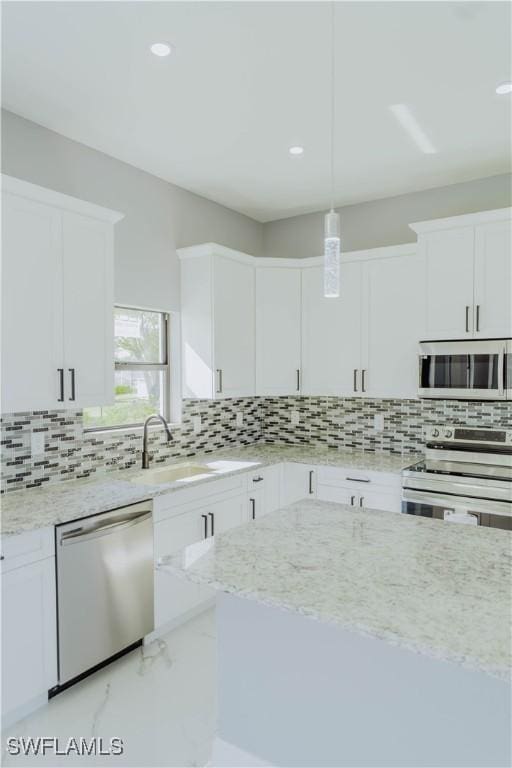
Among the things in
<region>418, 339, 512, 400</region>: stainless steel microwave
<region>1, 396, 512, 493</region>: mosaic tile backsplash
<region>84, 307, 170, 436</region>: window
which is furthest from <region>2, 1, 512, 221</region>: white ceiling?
<region>1, 396, 512, 493</region>: mosaic tile backsplash

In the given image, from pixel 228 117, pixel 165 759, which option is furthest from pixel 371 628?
pixel 228 117

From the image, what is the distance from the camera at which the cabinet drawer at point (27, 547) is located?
2115 mm

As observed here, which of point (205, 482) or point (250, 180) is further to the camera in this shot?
point (250, 180)

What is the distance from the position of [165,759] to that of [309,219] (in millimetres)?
3904

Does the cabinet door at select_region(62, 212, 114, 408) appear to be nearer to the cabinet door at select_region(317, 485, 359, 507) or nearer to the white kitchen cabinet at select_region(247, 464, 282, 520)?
the white kitchen cabinet at select_region(247, 464, 282, 520)

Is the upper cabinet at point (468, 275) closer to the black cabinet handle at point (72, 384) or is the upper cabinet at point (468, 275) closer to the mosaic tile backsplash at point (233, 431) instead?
the mosaic tile backsplash at point (233, 431)

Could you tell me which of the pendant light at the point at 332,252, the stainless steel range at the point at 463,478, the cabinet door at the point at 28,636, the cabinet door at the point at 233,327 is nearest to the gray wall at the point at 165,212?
the cabinet door at the point at 233,327

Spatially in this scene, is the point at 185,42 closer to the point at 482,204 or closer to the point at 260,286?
the point at 260,286

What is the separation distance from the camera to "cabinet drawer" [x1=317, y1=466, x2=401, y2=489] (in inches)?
134

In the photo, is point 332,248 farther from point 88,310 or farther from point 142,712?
point 142,712

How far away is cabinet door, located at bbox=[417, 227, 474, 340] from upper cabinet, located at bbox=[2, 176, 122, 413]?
2.09 meters

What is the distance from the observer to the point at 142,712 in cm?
230

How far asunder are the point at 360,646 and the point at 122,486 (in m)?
1.79

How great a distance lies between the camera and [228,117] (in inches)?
109
